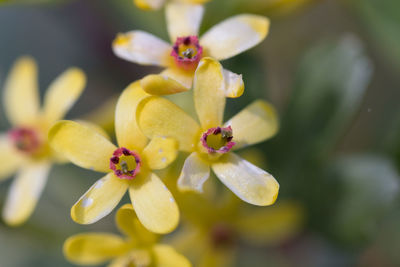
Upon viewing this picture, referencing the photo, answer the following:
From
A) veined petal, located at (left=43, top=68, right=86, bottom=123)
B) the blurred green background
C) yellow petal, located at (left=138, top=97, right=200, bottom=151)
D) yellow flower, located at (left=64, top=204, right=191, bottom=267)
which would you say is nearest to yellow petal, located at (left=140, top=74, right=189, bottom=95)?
yellow petal, located at (left=138, top=97, right=200, bottom=151)

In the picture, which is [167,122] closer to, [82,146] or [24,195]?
[82,146]

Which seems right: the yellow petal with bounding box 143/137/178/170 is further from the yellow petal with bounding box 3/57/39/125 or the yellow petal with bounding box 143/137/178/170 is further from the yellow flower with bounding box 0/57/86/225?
the yellow petal with bounding box 3/57/39/125

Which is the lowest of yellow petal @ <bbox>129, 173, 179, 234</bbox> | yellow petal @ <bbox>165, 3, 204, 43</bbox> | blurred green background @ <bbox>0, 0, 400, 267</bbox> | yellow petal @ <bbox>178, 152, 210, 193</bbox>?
blurred green background @ <bbox>0, 0, 400, 267</bbox>

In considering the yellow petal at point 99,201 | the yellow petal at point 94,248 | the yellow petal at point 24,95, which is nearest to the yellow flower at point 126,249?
the yellow petal at point 94,248

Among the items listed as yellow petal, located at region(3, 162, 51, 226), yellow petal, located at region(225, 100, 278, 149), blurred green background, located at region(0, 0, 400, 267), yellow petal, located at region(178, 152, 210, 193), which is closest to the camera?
yellow petal, located at region(178, 152, 210, 193)

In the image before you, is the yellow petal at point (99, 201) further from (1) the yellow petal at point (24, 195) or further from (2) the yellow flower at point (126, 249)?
(1) the yellow petal at point (24, 195)

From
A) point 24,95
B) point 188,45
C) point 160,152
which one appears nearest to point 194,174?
point 160,152

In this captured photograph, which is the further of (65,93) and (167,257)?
(65,93)
